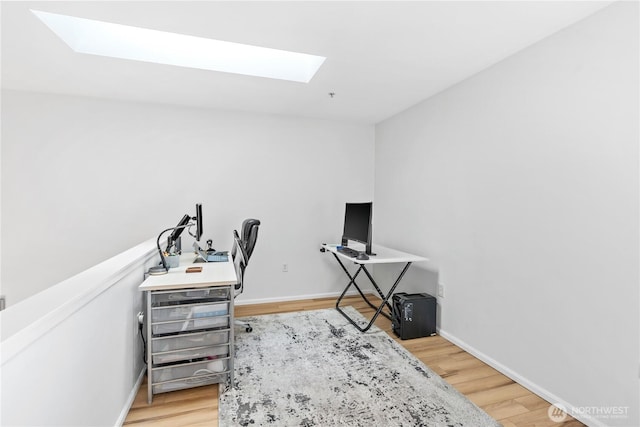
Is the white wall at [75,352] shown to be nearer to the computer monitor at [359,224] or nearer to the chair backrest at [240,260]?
the chair backrest at [240,260]

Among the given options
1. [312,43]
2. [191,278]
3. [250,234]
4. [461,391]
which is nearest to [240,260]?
[250,234]

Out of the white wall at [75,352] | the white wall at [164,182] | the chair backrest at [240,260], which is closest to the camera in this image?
the white wall at [75,352]

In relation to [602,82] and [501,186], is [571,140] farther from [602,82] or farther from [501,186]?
[501,186]

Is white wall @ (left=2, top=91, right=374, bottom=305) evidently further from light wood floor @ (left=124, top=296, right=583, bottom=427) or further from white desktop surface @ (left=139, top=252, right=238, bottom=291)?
light wood floor @ (left=124, top=296, right=583, bottom=427)

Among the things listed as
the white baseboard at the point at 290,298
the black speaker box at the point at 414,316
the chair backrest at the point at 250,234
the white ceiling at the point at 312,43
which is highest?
the white ceiling at the point at 312,43

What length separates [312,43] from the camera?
7.26 feet

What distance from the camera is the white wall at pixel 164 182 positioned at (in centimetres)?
329

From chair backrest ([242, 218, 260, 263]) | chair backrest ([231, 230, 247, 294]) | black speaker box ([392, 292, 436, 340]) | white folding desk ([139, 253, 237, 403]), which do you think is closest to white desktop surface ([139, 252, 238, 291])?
white folding desk ([139, 253, 237, 403])

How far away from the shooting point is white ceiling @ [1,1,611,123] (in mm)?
1824

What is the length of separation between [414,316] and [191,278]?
205 cm

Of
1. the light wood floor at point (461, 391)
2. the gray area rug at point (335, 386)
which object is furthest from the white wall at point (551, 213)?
the gray area rug at point (335, 386)

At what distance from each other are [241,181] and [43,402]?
310 cm

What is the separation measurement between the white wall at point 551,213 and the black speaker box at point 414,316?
0.46 ft

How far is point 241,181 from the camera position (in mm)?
3979
